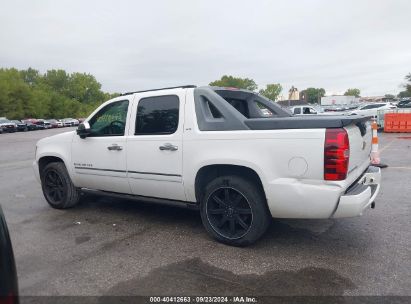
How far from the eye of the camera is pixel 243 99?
4.91 metres

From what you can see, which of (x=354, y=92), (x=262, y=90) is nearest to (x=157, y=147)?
(x=262, y=90)

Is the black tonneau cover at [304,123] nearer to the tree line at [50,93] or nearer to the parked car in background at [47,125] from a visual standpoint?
the parked car in background at [47,125]

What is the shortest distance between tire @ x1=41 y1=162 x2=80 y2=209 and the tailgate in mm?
4065

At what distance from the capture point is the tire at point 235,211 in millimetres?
3613

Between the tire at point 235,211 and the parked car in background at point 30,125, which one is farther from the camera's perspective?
the parked car in background at point 30,125

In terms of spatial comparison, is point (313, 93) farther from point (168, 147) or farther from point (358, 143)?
point (168, 147)

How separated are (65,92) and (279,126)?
9022 cm

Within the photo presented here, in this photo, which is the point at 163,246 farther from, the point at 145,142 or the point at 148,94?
the point at 148,94

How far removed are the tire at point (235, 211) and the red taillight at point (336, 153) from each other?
2.69 ft

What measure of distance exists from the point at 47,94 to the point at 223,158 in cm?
7476

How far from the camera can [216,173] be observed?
13.0 ft

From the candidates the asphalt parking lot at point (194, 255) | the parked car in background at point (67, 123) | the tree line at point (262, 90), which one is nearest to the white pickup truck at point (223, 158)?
the asphalt parking lot at point (194, 255)

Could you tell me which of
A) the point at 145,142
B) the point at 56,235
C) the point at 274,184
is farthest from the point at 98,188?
the point at 274,184

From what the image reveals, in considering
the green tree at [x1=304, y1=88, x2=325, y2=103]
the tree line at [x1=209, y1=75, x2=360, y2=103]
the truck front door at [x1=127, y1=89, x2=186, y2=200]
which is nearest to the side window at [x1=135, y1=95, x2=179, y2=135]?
the truck front door at [x1=127, y1=89, x2=186, y2=200]
